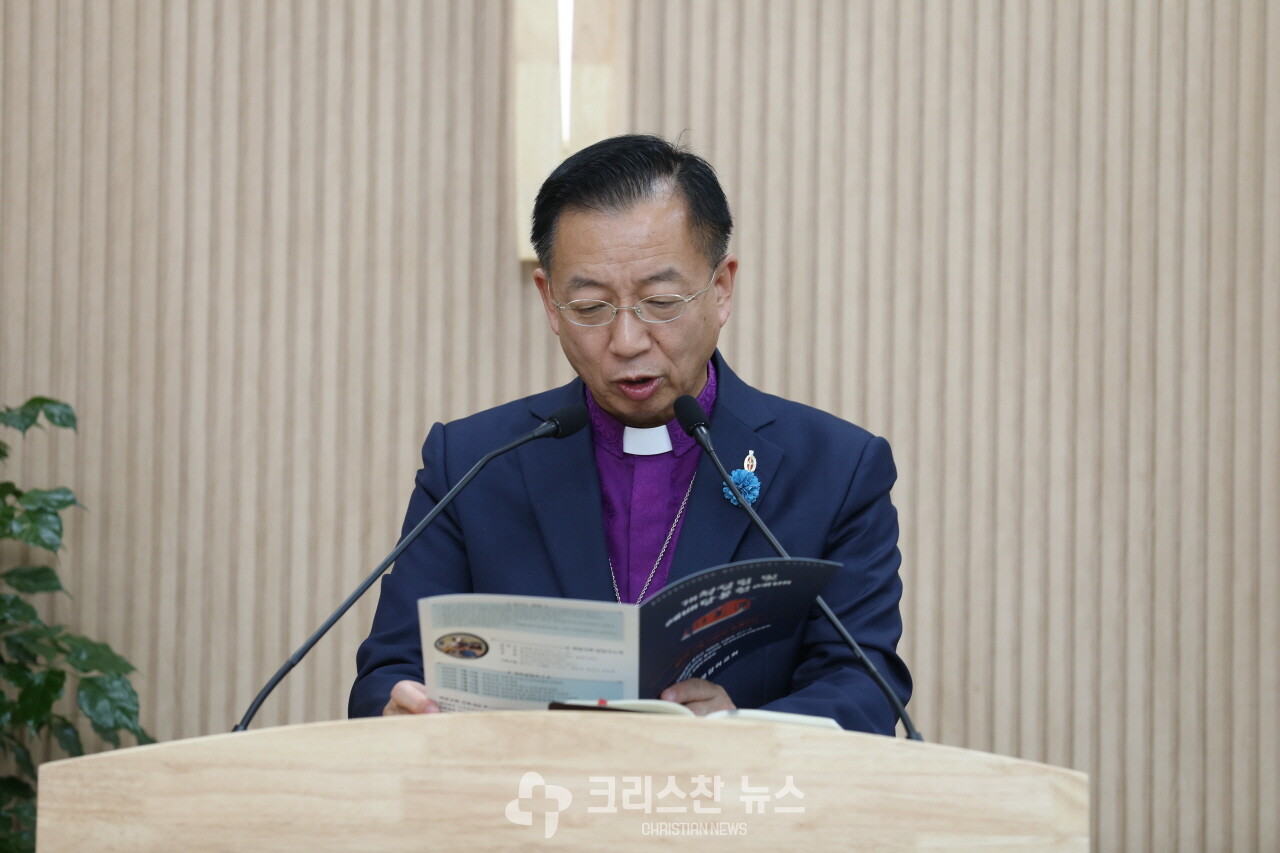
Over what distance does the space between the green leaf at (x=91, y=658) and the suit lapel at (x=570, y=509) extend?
5.18 ft

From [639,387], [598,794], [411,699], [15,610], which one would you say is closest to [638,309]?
[639,387]

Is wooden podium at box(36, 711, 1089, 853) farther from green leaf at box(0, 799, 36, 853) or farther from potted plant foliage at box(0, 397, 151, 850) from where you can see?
green leaf at box(0, 799, 36, 853)

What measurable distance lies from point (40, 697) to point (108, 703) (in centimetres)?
16

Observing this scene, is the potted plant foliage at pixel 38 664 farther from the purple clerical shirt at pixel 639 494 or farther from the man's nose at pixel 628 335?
the man's nose at pixel 628 335

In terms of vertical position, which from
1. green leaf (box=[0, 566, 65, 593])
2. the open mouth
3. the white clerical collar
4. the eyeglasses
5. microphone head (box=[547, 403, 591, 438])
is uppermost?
the eyeglasses

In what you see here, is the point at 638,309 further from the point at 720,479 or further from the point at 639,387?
the point at 720,479

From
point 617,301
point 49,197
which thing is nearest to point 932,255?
point 617,301

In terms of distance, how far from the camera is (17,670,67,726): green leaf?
9.78 ft

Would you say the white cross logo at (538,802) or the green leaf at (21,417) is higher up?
the green leaf at (21,417)

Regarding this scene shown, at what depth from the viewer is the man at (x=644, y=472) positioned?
1.91 metres

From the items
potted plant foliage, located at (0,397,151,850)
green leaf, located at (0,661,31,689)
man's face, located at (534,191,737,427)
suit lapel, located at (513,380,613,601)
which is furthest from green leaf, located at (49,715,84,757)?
man's face, located at (534,191,737,427)

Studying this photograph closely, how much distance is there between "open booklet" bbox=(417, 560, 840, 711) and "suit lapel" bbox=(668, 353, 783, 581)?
51cm

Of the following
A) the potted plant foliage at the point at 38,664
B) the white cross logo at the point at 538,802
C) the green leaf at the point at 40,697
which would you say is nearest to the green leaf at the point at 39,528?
the potted plant foliage at the point at 38,664

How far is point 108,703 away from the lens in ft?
10.0
